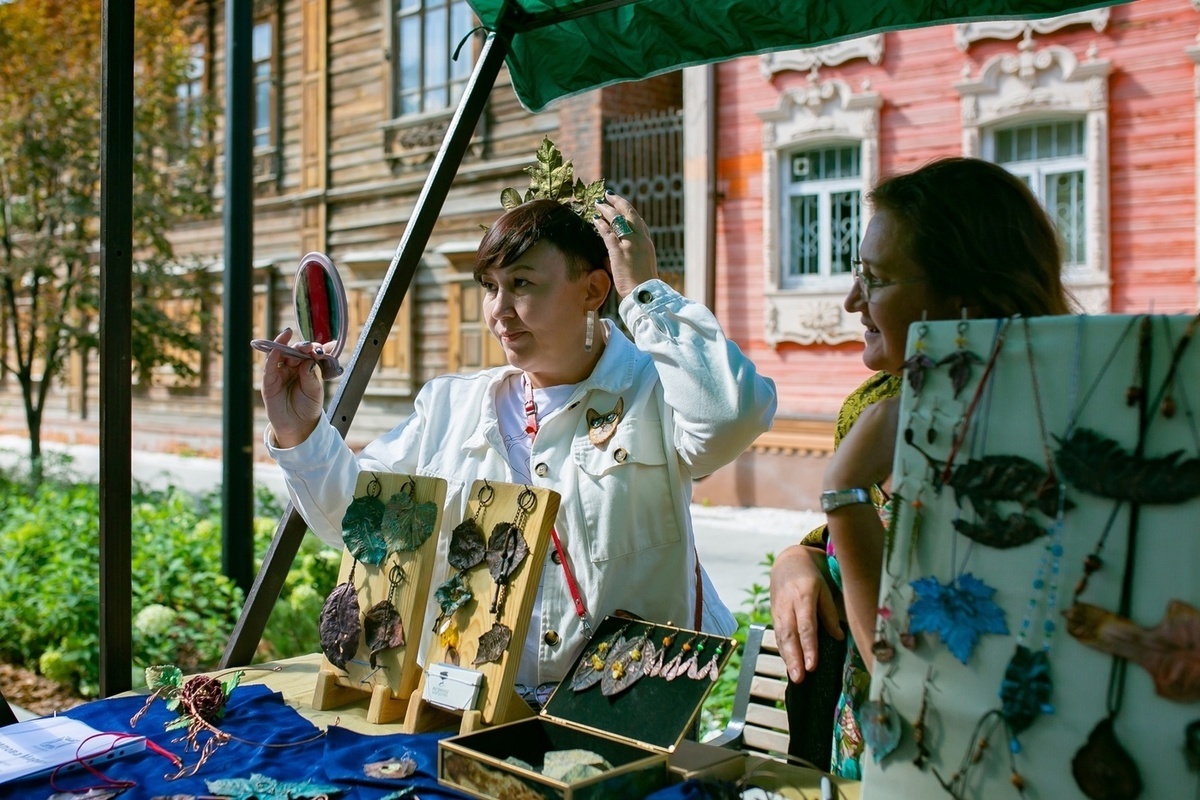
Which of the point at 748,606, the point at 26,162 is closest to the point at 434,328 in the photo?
the point at 26,162

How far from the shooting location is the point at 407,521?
5.67 feet

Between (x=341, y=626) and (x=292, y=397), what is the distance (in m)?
0.45

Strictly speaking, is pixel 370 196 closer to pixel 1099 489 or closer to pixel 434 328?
pixel 434 328

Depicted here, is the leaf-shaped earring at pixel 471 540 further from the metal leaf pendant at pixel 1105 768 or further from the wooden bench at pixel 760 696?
the metal leaf pendant at pixel 1105 768

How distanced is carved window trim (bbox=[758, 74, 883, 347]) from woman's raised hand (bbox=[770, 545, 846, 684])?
258 inches

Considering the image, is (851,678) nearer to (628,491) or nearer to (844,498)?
(844,498)

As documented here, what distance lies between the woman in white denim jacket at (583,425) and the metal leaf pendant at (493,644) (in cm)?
20

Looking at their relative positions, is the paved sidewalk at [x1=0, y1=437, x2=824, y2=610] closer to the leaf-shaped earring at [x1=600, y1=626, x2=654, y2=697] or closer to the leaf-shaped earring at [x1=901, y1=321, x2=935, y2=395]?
the leaf-shaped earring at [x1=600, y1=626, x2=654, y2=697]

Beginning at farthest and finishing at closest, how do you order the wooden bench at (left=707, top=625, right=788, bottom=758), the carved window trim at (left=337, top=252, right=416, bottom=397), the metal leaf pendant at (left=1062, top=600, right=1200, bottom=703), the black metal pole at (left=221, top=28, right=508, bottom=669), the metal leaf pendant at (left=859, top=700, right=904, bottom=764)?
the carved window trim at (left=337, top=252, right=416, bottom=397), the black metal pole at (left=221, top=28, right=508, bottom=669), the wooden bench at (left=707, top=625, right=788, bottom=758), the metal leaf pendant at (left=859, top=700, right=904, bottom=764), the metal leaf pendant at (left=1062, top=600, right=1200, bottom=703)

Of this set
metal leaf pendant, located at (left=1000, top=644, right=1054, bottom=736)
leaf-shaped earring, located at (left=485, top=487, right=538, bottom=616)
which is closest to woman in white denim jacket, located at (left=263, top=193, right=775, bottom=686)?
leaf-shaped earring, located at (left=485, top=487, right=538, bottom=616)

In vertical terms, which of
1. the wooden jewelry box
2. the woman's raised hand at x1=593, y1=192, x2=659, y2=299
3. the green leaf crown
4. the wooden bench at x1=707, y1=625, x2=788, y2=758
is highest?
the green leaf crown

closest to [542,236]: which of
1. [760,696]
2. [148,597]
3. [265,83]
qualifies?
[760,696]

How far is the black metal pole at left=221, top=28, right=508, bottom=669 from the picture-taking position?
7.52ft

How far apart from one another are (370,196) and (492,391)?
10058 mm
